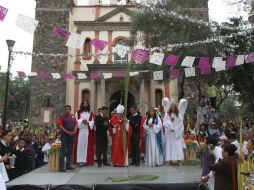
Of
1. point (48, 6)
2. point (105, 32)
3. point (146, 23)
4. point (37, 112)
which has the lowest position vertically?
point (37, 112)

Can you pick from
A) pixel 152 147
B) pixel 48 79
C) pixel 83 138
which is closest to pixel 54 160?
pixel 83 138

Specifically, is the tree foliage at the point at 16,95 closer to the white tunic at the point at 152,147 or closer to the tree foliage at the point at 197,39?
the tree foliage at the point at 197,39

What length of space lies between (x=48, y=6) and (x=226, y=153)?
78.5 ft

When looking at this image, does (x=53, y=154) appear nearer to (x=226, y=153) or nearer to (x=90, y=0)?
(x=226, y=153)

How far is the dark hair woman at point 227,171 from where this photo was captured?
195 inches

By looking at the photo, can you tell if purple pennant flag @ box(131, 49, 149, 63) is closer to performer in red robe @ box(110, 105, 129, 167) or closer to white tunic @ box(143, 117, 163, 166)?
performer in red robe @ box(110, 105, 129, 167)

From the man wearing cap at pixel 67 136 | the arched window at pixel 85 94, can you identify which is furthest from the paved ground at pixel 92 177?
the arched window at pixel 85 94

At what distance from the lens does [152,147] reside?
937cm

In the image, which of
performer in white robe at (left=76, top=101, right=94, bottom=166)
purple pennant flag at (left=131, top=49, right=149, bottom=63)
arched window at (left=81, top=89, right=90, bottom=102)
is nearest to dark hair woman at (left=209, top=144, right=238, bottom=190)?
performer in white robe at (left=76, top=101, right=94, bottom=166)

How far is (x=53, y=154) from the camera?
870 centimetres

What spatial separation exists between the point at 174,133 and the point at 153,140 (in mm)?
633

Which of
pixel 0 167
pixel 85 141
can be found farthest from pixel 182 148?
pixel 0 167

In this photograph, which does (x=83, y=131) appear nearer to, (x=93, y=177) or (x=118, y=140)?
(x=118, y=140)

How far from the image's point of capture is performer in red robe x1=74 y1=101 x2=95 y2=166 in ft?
30.7
